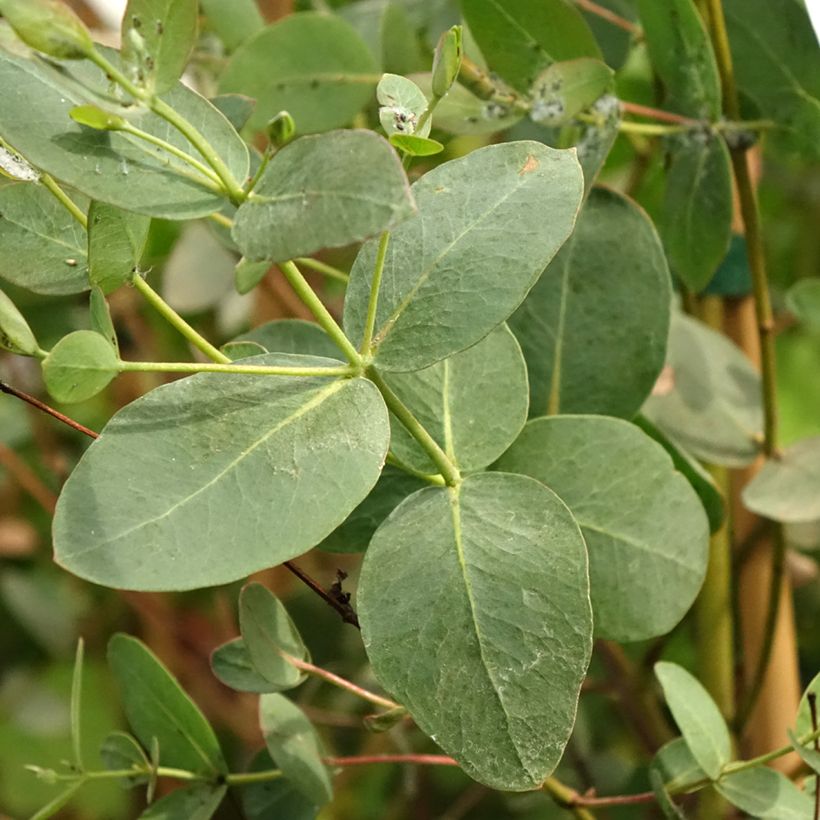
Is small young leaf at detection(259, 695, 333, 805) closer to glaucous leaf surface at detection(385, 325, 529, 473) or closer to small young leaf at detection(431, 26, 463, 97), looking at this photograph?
glaucous leaf surface at detection(385, 325, 529, 473)

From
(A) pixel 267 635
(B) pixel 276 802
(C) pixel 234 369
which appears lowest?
(B) pixel 276 802

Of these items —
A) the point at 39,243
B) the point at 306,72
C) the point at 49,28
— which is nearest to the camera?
the point at 49,28

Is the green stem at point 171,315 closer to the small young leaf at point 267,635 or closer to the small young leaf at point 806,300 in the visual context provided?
the small young leaf at point 267,635

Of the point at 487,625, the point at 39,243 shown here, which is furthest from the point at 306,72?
the point at 487,625

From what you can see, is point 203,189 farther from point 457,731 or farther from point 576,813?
point 576,813

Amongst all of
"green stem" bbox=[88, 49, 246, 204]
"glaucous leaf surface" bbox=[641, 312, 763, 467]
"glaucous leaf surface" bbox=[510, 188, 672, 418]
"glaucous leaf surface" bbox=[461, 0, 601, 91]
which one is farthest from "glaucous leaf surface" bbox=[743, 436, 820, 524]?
"green stem" bbox=[88, 49, 246, 204]

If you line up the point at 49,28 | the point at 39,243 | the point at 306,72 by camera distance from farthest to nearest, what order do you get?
the point at 306,72 < the point at 39,243 < the point at 49,28

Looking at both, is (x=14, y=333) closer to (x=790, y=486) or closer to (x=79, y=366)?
(x=79, y=366)
